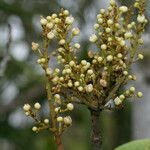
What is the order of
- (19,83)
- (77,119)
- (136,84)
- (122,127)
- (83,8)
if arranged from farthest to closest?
(77,119) < (122,127) < (19,83) < (136,84) < (83,8)

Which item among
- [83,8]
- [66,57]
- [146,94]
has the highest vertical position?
[83,8]

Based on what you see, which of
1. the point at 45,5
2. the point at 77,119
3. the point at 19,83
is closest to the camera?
the point at 45,5

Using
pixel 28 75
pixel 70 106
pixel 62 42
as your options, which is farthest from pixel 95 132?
pixel 28 75

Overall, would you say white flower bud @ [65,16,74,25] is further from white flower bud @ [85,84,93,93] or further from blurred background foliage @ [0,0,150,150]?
blurred background foliage @ [0,0,150,150]

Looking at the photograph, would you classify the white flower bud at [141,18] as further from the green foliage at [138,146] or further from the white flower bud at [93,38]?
the green foliage at [138,146]

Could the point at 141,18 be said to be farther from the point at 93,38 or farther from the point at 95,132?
the point at 95,132

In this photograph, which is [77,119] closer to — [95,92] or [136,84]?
[136,84]

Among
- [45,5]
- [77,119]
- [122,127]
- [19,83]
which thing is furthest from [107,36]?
[77,119]

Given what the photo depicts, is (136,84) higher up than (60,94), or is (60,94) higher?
(136,84)
